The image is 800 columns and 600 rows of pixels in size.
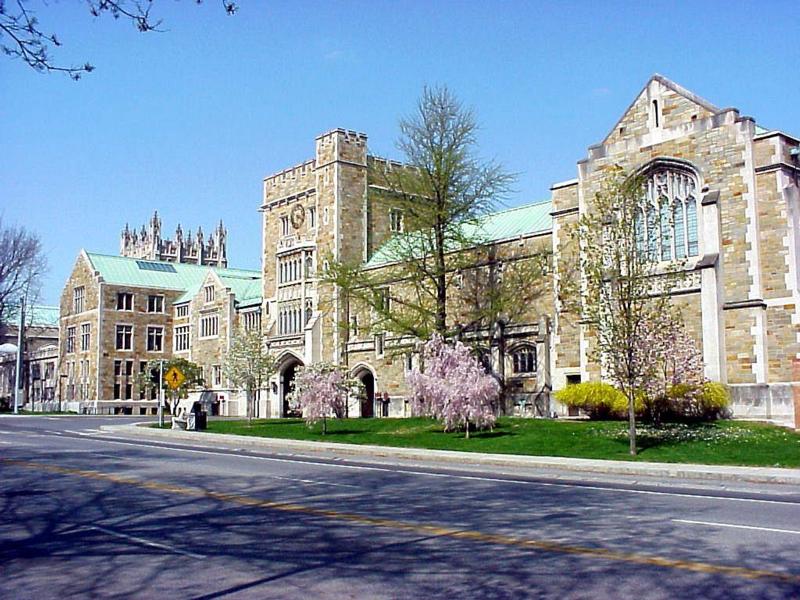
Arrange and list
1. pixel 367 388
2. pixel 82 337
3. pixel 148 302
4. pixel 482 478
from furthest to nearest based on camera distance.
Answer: pixel 82 337 < pixel 148 302 < pixel 367 388 < pixel 482 478

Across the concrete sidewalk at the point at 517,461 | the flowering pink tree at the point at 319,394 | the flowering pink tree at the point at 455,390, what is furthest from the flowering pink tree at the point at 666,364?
the flowering pink tree at the point at 319,394

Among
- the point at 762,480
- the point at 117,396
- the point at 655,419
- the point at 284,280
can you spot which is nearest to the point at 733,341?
the point at 655,419

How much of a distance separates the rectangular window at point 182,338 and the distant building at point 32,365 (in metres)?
13.2

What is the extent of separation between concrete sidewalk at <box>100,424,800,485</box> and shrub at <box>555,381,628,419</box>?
8.41 meters

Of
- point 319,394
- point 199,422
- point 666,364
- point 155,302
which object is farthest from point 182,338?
point 666,364

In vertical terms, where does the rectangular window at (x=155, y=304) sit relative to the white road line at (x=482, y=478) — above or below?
above

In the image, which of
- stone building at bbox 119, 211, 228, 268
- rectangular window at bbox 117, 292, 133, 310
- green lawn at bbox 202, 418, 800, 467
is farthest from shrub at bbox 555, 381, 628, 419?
stone building at bbox 119, 211, 228, 268

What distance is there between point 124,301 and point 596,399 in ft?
179

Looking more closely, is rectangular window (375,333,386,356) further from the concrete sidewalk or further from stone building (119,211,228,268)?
stone building (119,211,228,268)

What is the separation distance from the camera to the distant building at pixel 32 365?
3342 inches

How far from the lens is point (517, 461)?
2294cm

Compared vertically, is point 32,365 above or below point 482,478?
above

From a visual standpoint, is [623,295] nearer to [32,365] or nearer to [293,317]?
[293,317]

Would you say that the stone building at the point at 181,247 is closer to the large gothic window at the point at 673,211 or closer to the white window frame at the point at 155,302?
the white window frame at the point at 155,302
